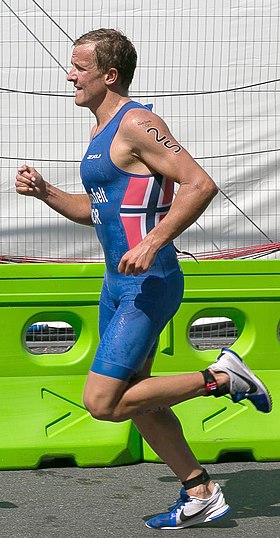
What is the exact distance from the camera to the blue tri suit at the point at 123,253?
529 cm

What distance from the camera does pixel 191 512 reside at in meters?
5.49

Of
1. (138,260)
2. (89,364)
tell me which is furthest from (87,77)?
(89,364)

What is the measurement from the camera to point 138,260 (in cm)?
507

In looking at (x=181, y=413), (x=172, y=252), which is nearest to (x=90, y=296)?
(x=181, y=413)

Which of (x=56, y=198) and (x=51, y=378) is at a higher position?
(x=56, y=198)

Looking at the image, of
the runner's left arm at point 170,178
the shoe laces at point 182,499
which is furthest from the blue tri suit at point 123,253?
the shoe laces at point 182,499

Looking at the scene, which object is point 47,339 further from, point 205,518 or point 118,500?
point 205,518

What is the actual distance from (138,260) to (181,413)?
72.3 inches

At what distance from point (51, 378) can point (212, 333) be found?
335 centimetres

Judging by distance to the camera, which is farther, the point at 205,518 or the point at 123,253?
the point at 205,518

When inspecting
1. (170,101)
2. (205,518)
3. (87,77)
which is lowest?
(205,518)

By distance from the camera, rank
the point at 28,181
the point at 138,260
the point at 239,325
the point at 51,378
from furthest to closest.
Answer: the point at 239,325 → the point at 51,378 → the point at 28,181 → the point at 138,260

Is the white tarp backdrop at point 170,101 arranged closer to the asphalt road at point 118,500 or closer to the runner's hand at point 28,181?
the asphalt road at point 118,500

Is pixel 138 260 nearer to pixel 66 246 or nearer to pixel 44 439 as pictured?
pixel 44 439
